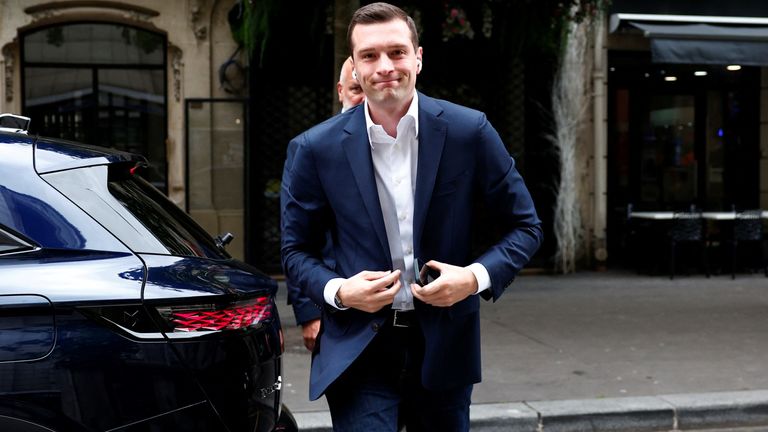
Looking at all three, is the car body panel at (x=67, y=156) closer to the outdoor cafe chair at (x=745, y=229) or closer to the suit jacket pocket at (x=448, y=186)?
the suit jacket pocket at (x=448, y=186)

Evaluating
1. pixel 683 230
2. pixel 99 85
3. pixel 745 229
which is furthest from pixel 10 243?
pixel 745 229

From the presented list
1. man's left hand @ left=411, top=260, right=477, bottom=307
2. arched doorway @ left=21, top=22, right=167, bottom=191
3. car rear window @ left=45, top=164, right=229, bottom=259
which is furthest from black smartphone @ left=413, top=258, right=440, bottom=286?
arched doorway @ left=21, top=22, right=167, bottom=191

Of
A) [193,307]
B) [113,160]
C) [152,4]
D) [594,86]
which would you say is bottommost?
[193,307]

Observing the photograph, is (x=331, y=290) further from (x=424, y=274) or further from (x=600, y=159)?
(x=600, y=159)

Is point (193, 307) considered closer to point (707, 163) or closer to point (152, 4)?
point (152, 4)

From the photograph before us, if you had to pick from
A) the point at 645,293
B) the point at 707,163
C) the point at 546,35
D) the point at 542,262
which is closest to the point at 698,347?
the point at 645,293

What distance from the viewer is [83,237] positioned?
9.72 feet

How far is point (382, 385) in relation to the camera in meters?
2.82

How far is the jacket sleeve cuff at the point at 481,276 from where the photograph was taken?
2664mm

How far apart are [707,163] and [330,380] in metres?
13.8

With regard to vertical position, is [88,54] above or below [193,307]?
above

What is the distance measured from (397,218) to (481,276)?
31cm

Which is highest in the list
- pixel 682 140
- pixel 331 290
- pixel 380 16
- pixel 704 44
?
pixel 704 44

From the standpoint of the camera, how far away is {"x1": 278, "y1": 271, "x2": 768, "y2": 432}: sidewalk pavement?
236 inches
